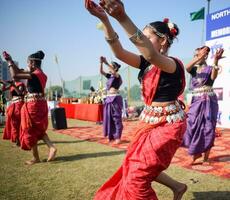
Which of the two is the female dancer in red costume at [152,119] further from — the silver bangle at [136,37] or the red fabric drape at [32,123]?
the red fabric drape at [32,123]

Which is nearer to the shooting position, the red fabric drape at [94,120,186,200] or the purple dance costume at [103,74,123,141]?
the red fabric drape at [94,120,186,200]

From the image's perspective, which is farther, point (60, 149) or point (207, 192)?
point (60, 149)

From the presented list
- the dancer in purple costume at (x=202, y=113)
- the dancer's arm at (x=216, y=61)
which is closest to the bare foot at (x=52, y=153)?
the dancer in purple costume at (x=202, y=113)

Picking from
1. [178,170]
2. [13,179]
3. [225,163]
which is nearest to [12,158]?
[13,179]

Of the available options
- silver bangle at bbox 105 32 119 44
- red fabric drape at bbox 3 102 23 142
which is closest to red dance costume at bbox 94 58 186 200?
silver bangle at bbox 105 32 119 44

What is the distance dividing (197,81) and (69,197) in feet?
9.87

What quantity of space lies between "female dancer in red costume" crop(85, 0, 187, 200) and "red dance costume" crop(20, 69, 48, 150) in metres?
2.60

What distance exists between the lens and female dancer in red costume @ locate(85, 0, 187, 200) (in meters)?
2.20

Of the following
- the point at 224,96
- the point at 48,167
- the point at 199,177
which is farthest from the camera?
the point at 224,96

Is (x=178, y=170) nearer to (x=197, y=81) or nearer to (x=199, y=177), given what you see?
(x=199, y=177)

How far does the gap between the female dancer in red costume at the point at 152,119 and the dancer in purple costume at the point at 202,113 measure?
2.42 m

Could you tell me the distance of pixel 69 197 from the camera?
3242 mm

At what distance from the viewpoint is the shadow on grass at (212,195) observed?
10.4ft

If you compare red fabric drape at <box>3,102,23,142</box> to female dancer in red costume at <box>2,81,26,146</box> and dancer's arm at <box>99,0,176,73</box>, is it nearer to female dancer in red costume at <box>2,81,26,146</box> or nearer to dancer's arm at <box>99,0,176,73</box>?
female dancer in red costume at <box>2,81,26,146</box>
